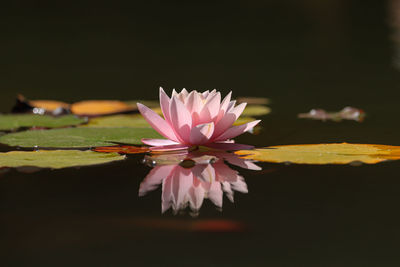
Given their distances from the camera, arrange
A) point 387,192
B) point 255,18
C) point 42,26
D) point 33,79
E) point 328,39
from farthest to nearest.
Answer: point 255,18, point 42,26, point 328,39, point 33,79, point 387,192

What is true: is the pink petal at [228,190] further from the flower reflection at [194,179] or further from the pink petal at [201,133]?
the pink petal at [201,133]

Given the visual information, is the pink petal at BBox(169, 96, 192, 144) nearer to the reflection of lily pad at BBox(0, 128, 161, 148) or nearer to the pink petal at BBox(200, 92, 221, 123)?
the pink petal at BBox(200, 92, 221, 123)

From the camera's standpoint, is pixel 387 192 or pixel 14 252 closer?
pixel 14 252

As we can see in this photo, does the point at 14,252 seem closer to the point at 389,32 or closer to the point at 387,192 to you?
the point at 387,192

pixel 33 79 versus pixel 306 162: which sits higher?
pixel 33 79

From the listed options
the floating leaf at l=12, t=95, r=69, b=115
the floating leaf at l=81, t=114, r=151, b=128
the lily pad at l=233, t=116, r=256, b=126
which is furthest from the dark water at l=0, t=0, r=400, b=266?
the floating leaf at l=81, t=114, r=151, b=128

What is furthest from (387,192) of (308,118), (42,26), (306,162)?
(42,26)

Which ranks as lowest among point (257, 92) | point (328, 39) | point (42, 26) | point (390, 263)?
point (390, 263)
